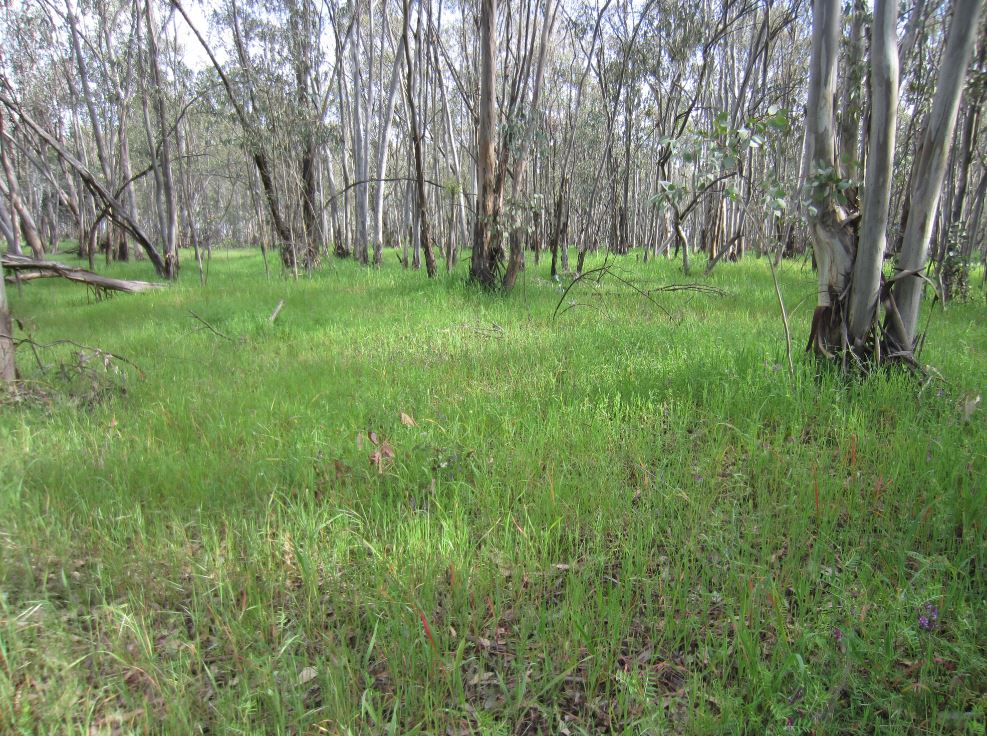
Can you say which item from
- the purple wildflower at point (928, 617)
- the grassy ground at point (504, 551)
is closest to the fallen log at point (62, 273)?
the grassy ground at point (504, 551)


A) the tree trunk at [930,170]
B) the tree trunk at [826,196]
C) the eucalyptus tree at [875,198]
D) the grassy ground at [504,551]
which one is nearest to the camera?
the grassy ground at [504,551]

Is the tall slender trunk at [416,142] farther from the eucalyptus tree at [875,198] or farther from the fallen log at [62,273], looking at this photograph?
the eucalyptus tree at [875,198]

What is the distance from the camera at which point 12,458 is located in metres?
3.23

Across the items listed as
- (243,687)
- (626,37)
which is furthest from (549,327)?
(626,37)

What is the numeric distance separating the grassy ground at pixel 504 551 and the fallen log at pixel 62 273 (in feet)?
9.36

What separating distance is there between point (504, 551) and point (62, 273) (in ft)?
23.4

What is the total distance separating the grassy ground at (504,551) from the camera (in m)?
1.76

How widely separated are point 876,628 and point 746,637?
0.46 metres

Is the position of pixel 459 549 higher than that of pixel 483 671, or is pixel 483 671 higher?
pixel 459 549

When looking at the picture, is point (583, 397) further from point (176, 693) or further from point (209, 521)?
point (176, 693)

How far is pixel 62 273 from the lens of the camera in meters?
6.69

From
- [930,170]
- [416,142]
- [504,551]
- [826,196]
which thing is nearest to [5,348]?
[504,551]

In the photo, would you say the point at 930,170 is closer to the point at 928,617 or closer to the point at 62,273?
the point at 928,617

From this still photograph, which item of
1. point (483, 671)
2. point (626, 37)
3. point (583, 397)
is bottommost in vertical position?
point (483, 671)
